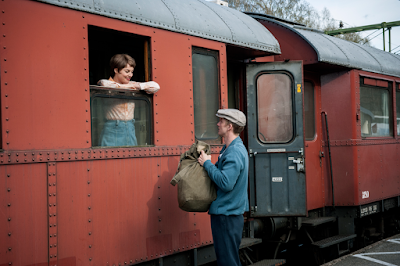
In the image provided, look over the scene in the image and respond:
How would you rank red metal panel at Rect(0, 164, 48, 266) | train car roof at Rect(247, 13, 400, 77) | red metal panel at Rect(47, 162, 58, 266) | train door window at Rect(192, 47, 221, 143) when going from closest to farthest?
red metal panel at Rect(0, 164, 48, 266), red metal panel at Rect(47, 162, 58, 266), train door window at Rect(192, 47, 221, 143), train car roof at Rect(247, 13, 400, 77)

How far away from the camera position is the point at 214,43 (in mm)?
4234

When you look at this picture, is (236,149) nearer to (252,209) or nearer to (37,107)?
(37,107)

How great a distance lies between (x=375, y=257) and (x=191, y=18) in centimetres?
400

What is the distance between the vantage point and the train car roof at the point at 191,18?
11.0 feet

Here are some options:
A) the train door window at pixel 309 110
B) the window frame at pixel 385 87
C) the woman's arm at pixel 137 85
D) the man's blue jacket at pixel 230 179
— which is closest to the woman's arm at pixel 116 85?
the woman's arm at pixel 137 85

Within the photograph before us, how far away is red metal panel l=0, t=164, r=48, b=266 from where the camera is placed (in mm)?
2670

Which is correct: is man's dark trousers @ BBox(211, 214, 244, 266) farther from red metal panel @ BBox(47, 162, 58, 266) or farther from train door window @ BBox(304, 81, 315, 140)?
train door window @ BBox(304, 81, 315, 140)

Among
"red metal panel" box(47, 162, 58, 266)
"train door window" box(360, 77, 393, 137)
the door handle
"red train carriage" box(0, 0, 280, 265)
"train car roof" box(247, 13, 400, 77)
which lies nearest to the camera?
"red train carriage" box(0, 0, 280, 265)

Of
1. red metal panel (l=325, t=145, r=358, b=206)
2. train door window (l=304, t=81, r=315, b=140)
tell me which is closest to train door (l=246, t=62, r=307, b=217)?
train door window (l=304, t=81, r=315, b=140)

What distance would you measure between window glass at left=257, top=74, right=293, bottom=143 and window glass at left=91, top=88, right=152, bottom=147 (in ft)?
6.51

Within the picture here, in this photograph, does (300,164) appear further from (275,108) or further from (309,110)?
(309,110)

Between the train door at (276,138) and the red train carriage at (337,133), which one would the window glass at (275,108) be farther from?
the red train carriage at (337,133)

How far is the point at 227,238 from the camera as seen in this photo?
10.1ft

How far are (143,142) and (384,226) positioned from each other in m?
6.19
